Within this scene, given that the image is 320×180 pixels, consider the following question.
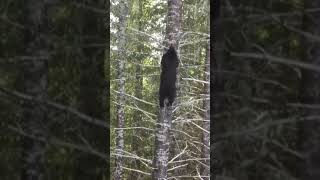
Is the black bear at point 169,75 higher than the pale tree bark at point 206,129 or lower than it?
higher

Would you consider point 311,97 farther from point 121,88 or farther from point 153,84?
point 121,88

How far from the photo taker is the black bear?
1397 millimetres

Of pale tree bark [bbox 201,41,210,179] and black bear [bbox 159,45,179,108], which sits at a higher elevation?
black bear [bbox 159,45,179,108]

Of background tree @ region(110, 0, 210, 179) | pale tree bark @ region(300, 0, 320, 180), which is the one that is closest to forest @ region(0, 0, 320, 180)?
pale tree bark @ region(300, 0, 320, 180)

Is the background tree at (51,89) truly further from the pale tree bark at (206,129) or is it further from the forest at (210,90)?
the pale tree bark at (206,129)

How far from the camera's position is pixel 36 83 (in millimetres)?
1203

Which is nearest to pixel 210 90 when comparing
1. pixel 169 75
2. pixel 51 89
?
pixel 169 75

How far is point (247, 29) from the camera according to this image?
3.87 feet

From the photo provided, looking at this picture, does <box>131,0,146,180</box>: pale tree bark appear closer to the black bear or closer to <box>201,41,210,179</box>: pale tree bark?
the black bear

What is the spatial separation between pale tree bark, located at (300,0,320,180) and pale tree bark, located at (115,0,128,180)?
1.97 ft

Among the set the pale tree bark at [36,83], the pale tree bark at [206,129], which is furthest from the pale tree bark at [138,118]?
the pale tree bark at [36,83]

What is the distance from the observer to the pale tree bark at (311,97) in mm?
1122

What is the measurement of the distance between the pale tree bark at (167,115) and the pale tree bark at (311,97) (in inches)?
17.5

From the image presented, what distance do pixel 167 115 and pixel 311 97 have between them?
49cm
